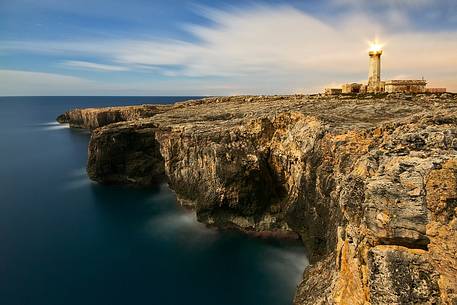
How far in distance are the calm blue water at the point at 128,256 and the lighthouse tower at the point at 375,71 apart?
50.5 meters

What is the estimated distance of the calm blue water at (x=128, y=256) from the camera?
28.2 meters

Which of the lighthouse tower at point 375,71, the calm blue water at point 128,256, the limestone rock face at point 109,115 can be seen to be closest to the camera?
the calm blue water at point 128,256

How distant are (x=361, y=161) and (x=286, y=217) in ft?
62.6

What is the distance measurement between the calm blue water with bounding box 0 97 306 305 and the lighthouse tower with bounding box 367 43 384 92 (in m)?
50.5

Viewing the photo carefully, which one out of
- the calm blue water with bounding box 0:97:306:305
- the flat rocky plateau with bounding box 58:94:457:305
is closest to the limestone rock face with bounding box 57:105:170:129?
the flat rocky plateau with bounding box 58:94:457:305

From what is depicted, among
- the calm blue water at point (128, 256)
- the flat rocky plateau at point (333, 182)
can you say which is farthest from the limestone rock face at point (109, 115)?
the calm blue water at point (128, 256)

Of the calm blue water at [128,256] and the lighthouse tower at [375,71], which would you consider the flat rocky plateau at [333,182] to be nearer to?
the calm blue water at [128,256]

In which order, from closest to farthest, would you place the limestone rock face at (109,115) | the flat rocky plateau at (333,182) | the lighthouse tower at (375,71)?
the flat rocky plateau at (333,182)
the lighthouse tower at (375,71)
the limestone rock face at (109,115)

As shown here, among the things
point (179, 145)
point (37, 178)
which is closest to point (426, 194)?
point (179, 145)

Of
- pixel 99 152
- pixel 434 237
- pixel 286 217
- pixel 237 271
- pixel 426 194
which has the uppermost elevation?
pixel 426 194

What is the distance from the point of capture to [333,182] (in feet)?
83.7

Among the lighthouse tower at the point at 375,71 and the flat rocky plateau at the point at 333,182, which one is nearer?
the flat rocky plateau at the point at 333,182

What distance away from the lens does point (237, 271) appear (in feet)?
101

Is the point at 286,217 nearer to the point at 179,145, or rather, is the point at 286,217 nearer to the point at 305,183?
the point at 305,183
